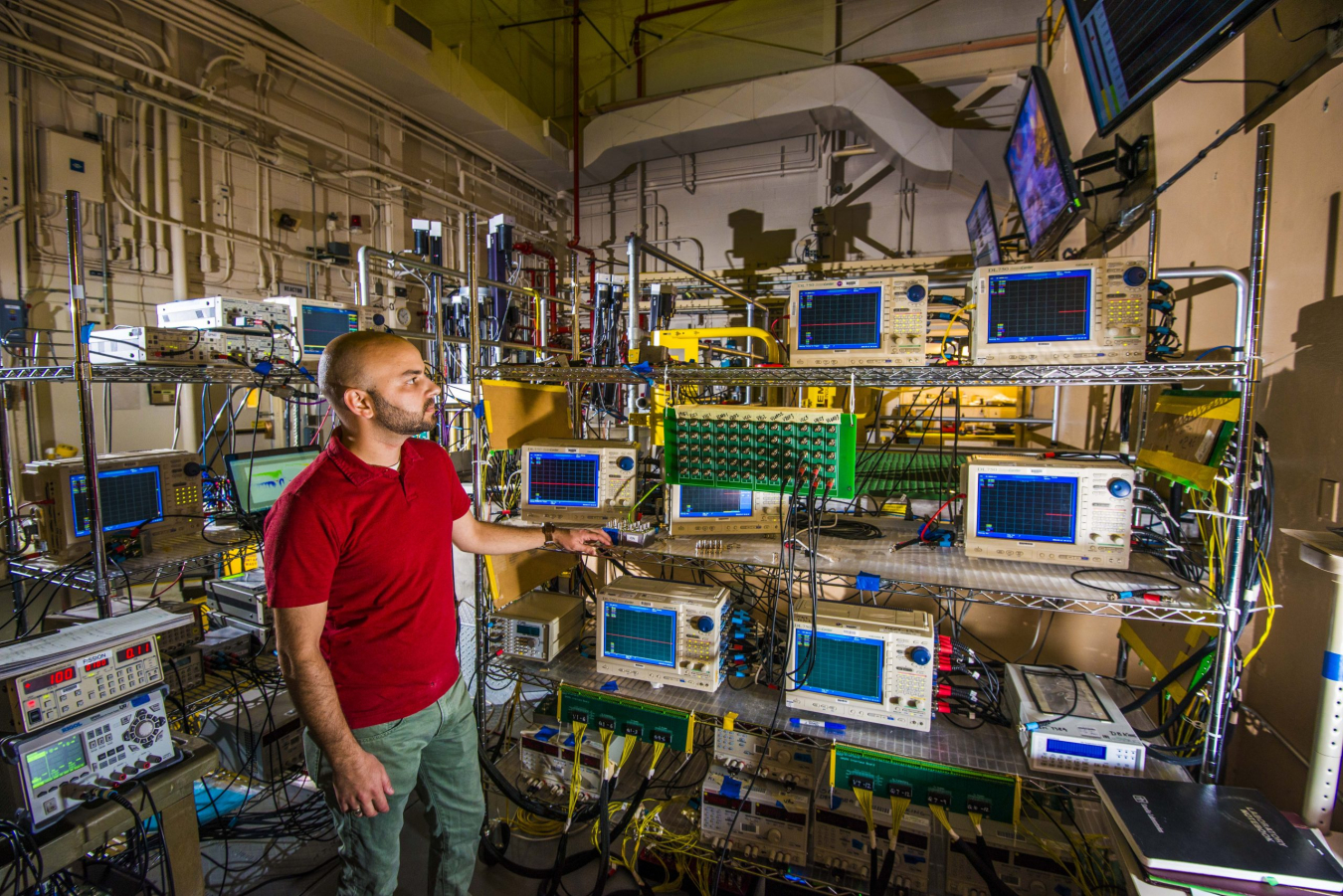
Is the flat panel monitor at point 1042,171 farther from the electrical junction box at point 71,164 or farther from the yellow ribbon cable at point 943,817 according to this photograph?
the electrical junction box at point 71,164

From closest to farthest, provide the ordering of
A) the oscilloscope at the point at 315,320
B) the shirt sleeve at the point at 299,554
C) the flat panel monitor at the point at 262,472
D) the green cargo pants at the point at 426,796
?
the shirt sleeve at the point at 299,554, the green cargo pants at the point at 426,796, the flat panel monitor at the point at 262,472, the oscilloscope at the point at 315,320

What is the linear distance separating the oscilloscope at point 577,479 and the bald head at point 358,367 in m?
0.86

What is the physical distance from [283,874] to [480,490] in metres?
1.66

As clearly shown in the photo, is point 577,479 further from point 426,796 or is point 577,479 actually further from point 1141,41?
point 1141,41

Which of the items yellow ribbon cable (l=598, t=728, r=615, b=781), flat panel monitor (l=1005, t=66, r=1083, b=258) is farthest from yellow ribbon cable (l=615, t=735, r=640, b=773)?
flat panel monitor (l=1005, t=66, r=1083, b=258)

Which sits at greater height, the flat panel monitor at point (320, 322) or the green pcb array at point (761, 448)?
the flat panel monitor at point (320, 322)

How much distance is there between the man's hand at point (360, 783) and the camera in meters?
1.42

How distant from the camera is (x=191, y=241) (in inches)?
163

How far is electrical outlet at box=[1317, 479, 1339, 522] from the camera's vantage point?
1480 millimetres

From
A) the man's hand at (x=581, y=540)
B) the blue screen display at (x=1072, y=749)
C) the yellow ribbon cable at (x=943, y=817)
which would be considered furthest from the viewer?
the man's hand at (x=581, y=540)

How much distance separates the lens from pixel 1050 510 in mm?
1897

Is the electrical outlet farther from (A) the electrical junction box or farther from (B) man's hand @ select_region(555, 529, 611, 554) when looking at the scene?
(A) the electrical junction box

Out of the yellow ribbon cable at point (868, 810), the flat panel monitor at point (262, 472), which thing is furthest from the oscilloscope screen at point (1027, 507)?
the flat panel monitor at point (262, 472)

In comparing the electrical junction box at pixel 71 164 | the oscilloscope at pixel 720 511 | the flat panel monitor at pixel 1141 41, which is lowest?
the oscilloscope at pixel 720 511
